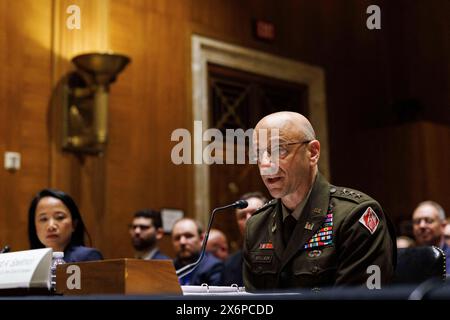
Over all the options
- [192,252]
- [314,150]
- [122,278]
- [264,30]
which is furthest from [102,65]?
[122,278]

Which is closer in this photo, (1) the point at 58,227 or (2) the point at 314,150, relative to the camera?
(2) the point at 314,150

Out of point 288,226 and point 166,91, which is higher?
point 166,91

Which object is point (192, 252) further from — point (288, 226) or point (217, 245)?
point (288, 226)

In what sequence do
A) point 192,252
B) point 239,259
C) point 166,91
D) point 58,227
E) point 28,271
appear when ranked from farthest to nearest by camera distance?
point 166,91
point 192,252
point 239,259
point 58,227
point 28,271

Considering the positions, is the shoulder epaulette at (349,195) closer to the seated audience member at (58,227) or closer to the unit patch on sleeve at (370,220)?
the unit patch on sleeve at (370,220)

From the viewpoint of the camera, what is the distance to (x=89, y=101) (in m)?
6.00

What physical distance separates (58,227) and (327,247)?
166 centimetres

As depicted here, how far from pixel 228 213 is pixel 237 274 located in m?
2.30

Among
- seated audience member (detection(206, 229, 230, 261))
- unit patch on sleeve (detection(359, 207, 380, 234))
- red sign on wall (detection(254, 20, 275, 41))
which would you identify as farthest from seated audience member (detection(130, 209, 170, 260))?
unit patch on sleeve (detection(359, 207, 380, 234))

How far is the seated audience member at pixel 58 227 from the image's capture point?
3.57m

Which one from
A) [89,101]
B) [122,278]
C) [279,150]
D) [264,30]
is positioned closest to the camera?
[122,278]

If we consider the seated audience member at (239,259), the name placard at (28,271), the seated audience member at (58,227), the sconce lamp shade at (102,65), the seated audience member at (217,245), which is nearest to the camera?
the name placard at (28,271)

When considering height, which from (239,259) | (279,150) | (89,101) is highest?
(89,101)

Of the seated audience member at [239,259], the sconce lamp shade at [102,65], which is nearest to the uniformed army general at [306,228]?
the seated audience member at [239,259]
